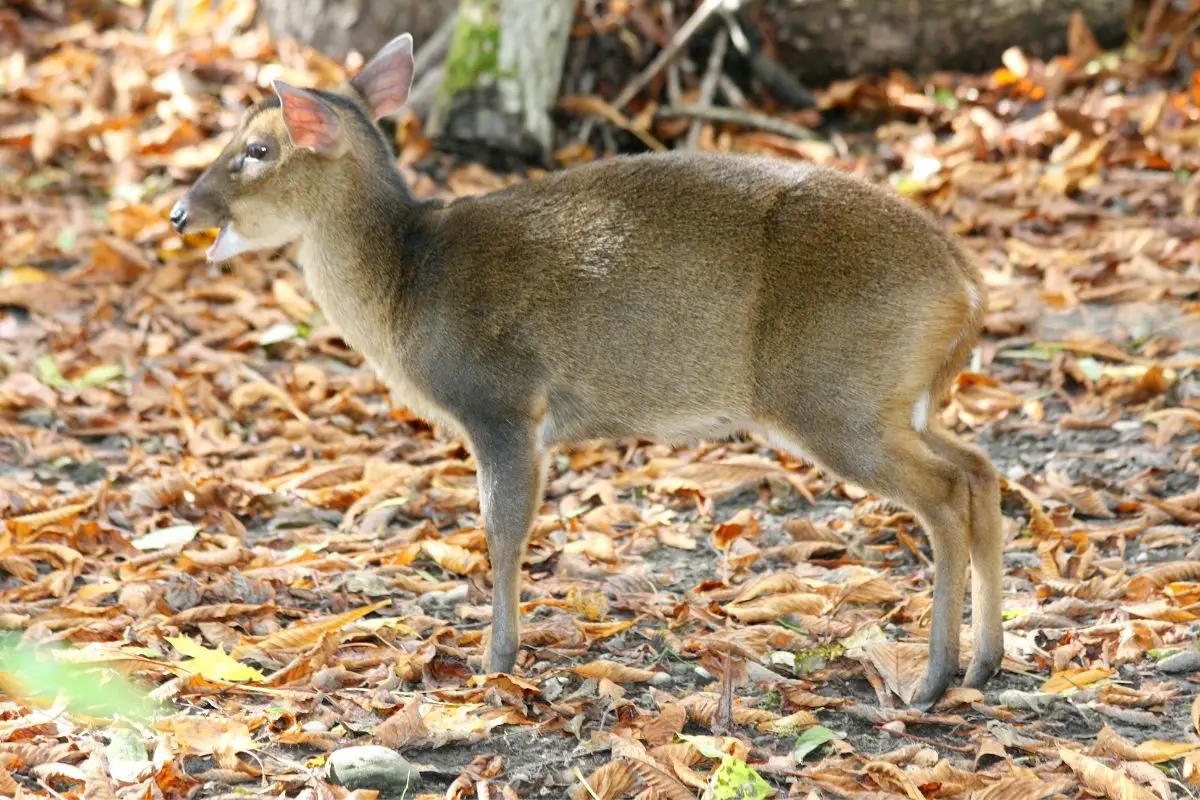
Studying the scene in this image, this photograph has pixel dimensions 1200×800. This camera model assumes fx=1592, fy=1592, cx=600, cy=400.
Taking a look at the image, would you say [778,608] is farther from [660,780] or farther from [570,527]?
[660,780]

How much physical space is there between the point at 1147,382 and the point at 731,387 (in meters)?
2.48

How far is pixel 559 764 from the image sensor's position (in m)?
4.28

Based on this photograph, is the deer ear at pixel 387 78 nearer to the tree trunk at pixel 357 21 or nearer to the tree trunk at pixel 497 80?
the tree trunk at pixel 497 80

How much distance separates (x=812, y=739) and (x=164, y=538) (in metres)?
2.71

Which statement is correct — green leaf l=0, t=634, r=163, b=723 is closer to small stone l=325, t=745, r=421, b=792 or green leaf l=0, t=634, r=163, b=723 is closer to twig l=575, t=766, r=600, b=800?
small stone l=325, t=745, r=421, b=792

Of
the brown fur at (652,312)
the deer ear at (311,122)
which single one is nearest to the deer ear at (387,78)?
the brown fur at (652,312)

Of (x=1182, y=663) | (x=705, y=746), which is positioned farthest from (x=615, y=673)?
(x=1182, y=663)

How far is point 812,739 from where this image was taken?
439 cm

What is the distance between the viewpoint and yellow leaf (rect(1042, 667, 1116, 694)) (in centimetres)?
470

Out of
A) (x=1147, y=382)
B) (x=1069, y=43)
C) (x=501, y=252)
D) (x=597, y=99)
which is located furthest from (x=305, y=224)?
(x=1069, y=43)

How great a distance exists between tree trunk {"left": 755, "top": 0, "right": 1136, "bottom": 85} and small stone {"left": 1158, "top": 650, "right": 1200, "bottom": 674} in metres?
5.90

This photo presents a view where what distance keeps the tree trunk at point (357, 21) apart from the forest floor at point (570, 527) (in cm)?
27

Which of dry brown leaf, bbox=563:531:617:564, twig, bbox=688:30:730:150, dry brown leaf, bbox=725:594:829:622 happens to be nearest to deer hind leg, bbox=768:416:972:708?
dry brown leaf, bbox=725:594:829:622

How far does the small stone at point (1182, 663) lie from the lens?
4730mm
